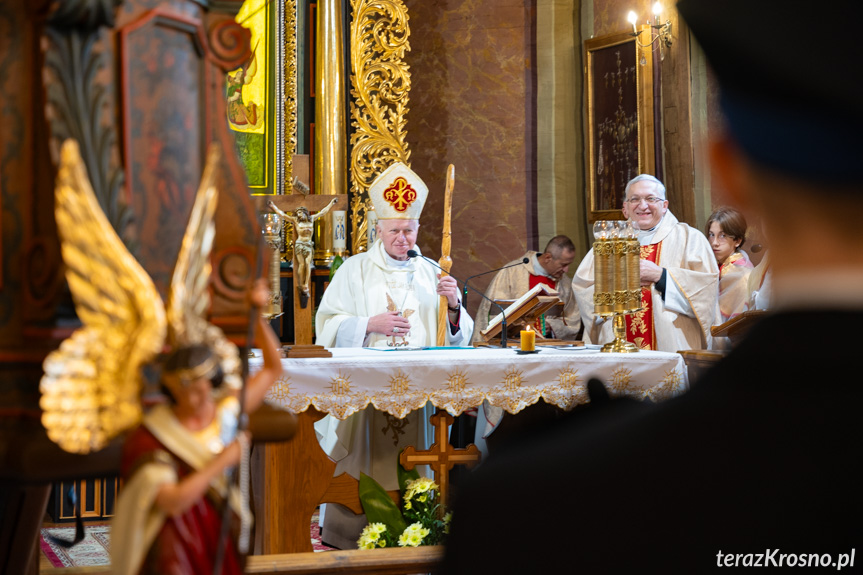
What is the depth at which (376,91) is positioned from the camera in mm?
8039

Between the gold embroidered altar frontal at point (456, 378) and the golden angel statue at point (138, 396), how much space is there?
2.81m

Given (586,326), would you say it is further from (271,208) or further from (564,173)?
(271,208)

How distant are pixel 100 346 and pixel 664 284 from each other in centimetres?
488

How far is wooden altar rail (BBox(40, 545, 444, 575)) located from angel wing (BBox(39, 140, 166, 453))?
0.75 m

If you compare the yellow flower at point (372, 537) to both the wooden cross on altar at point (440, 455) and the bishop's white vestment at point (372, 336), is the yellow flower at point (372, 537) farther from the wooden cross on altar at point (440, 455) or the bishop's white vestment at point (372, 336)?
the bishop's white vestment at point (372, 336)

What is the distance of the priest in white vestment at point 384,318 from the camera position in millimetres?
5125

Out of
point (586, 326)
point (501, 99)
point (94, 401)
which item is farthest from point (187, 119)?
point (501, 99)

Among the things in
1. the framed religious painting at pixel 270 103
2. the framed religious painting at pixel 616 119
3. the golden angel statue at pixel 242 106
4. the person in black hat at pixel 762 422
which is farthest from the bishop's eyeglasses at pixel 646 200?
the person in black hat at pixel 762 422

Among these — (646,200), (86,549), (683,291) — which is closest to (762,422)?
(683,291)

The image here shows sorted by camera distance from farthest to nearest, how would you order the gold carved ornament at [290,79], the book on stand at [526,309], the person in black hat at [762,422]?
the gold carved ornament at [290,79] → the book on stand at [526,309] → the person in black hat at [762,422]

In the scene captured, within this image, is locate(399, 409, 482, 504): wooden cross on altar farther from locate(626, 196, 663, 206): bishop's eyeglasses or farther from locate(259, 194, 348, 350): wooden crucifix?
locate(626, 196, 663, 206): bishop's eyeglasses

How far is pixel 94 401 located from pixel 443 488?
353 cm

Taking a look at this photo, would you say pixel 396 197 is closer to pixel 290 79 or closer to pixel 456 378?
pixel 456 378

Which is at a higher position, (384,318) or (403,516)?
(384,318)
